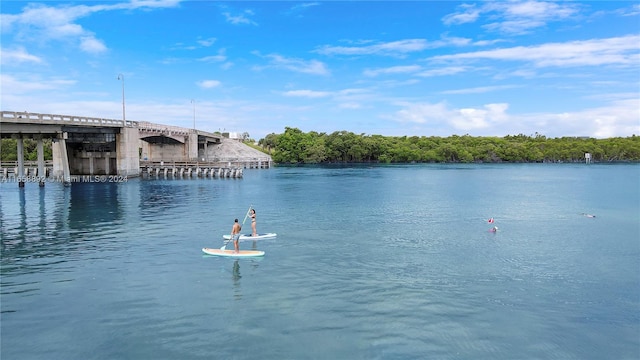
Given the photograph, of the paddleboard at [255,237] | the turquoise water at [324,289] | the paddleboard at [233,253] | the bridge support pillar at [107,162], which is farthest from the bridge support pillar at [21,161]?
the paddleboard at [233,253]

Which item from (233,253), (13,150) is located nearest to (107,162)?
(13,150)

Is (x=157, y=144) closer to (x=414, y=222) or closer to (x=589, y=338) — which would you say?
(x=414, y=222)

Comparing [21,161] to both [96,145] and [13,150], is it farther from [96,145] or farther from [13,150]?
[13,150]

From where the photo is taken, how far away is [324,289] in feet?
71.7

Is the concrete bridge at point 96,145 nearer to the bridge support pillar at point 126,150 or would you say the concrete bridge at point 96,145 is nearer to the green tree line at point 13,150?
the bridge support pillar at point 126,150

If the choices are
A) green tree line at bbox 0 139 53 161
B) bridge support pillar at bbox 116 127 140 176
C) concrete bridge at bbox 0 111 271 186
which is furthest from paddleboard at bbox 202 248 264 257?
green tree line at bbox 0 139 53 161

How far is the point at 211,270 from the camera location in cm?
2536

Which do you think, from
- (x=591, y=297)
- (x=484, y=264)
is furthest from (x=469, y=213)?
(x=591, y=297)

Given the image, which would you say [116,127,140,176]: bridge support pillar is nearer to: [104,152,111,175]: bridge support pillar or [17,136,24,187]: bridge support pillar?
[104,152,111,175]: bridge support pillar

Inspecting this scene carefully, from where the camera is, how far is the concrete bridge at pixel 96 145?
67325mm

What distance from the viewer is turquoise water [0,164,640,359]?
627 inches

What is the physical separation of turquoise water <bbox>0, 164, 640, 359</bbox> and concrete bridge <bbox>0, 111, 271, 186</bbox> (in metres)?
27.7

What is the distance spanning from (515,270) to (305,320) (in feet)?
46.2

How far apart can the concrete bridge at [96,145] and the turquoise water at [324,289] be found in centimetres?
2768
